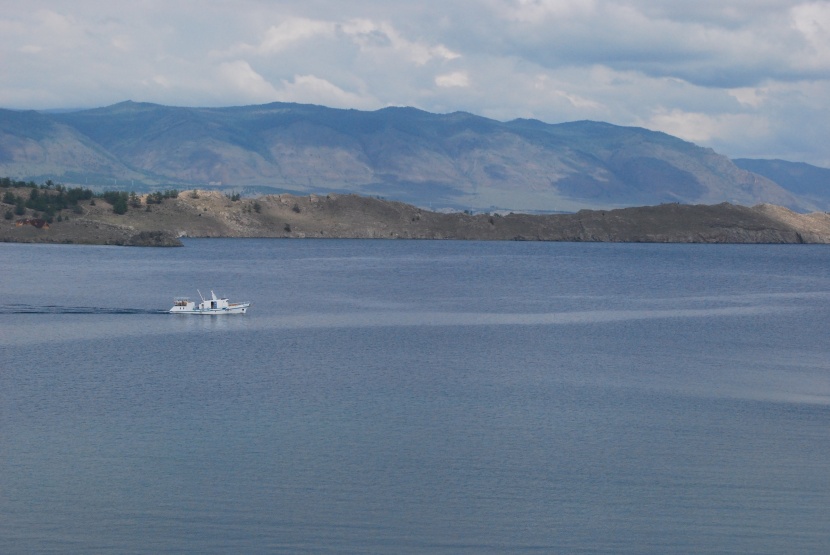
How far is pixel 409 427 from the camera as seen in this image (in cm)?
4253

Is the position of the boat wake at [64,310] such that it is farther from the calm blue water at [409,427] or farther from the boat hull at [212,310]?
the boat hull at [212,310]

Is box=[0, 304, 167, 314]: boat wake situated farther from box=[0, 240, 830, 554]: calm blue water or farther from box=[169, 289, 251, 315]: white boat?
box=[169, 289, 251, 315]: white boat

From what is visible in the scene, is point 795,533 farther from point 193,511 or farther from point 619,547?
point 193,511

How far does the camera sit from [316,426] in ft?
139

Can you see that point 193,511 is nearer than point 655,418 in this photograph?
Yes

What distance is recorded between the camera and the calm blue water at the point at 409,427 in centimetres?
3127

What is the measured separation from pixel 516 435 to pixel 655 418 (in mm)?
7287

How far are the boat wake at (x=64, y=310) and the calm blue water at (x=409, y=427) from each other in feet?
1.18

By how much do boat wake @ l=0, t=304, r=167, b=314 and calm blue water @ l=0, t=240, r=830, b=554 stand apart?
1.18ft

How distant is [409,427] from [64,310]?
1703 inches

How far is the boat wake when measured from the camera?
77.2 m

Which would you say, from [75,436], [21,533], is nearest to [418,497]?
[21,533]

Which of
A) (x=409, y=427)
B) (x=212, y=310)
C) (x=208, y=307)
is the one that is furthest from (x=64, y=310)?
(x=409, y=427)

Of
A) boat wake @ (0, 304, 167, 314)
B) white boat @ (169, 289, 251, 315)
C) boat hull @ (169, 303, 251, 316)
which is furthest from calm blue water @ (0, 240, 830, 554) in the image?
white boat @ (169, 289, 251, 315)
